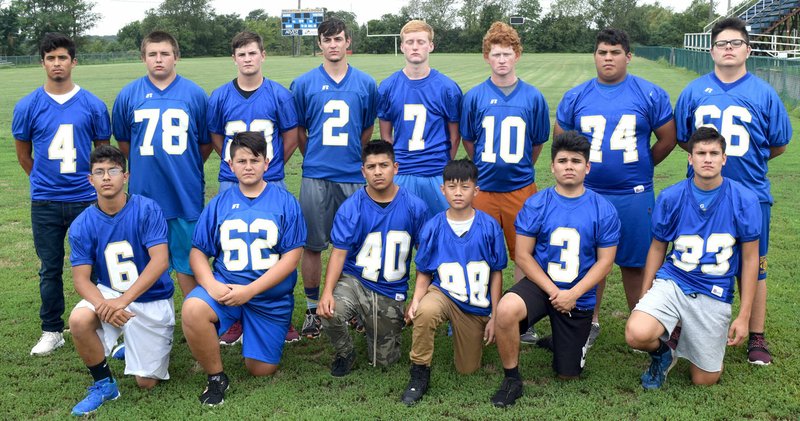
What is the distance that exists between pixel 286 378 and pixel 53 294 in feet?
6.08

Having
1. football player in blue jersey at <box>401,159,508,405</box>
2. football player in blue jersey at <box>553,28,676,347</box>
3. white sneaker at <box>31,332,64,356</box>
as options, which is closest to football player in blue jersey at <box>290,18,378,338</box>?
football player in blue jersey at <box>401,159,508,405</box>

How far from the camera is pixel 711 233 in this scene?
14.0 ft

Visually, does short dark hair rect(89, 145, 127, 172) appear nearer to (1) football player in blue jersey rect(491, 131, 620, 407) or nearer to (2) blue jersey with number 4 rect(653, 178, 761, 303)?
(1) football player in blue jersey rect(491, 131, 620, 407)

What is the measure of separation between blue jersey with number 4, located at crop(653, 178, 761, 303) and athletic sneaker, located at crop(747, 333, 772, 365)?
517 millimetres

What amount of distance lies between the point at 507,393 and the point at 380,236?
131cm

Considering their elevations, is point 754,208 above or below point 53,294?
above

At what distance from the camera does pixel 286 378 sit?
453 centimetres

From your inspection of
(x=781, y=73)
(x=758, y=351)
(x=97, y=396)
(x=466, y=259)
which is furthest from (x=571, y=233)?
(x=781, y=73)

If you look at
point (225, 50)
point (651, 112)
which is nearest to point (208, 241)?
point (651, 112)

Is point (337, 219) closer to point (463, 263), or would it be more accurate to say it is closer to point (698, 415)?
point (463, 263)

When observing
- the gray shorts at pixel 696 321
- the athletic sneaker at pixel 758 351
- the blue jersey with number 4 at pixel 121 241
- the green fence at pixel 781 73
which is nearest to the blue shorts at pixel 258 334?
the blue jersey with number 4 at pixel 121 241

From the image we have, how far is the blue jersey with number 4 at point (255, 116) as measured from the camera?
5141 mm

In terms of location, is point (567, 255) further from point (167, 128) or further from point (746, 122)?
point (167, 128)

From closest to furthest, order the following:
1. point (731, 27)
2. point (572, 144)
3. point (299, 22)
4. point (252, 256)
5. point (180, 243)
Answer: point (572, 144), point (252, 256), point (731, 27), point (180, 243), point (299, 22)
